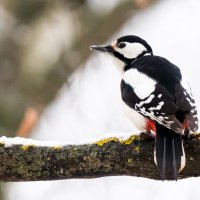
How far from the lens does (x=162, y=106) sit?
148 inches

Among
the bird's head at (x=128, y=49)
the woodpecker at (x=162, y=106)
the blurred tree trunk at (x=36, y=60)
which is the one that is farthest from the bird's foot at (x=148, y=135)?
the blurred tree trunk at (x=36, y=60)

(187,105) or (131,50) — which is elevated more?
(131,50)

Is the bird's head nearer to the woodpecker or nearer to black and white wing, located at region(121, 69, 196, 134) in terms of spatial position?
the woodpecker

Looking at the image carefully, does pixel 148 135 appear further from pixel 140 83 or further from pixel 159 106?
pixel 140 83

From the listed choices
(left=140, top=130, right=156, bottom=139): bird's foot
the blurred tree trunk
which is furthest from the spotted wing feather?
the blurred tree trunk

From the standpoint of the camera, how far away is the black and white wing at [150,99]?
3.64 m

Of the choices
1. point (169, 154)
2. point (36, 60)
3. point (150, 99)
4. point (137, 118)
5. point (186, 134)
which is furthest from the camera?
point (36, 60)

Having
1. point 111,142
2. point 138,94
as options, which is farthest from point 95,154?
point 138,94

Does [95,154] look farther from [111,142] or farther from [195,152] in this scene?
[195,152]

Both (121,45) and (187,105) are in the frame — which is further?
(121,45)

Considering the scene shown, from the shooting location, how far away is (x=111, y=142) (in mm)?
3768

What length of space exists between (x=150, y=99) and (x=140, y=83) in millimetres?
264

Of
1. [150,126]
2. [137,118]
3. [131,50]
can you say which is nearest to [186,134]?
[150,126]

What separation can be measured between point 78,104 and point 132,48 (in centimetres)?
225
